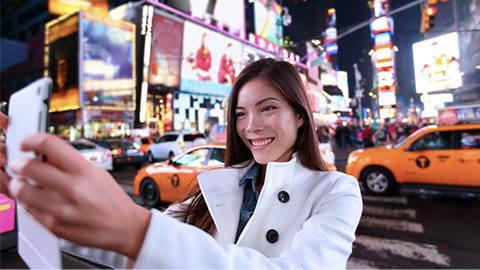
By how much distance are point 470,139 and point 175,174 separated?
21.5 ft

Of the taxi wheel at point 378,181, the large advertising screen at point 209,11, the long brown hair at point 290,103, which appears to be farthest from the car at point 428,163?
the large advertising screen at point 209,11

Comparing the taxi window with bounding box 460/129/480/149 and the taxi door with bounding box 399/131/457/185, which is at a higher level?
the taxi window with bounding box 460/129/480/149

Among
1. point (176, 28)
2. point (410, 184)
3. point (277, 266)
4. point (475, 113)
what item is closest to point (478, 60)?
point (475, 113)

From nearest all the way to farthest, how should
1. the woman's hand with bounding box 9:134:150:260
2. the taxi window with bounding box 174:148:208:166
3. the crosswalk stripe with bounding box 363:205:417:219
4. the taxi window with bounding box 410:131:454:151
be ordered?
1. the woman's hand with bounding box 9:134:150:260
2. the crosswalk stripe with bounding box 363:205:417:219
3. the taxi window with bounding box 174:148:208:166
4. the taxi window with bounding box 410:131:454:151

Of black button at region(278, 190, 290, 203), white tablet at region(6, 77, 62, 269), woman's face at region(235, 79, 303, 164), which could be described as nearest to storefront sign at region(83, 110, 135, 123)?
woman's face at region(235, 79, 303, 164)

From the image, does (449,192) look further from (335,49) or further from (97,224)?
(97,224)

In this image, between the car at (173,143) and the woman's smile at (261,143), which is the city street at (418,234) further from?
the car at (173,143)

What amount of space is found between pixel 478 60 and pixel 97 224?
31.5 metres

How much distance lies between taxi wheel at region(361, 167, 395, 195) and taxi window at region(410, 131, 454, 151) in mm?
905

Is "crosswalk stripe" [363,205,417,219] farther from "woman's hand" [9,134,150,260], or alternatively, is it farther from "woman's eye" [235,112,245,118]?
"woman's hand" [9,134,150,260]

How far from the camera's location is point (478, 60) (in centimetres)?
2364

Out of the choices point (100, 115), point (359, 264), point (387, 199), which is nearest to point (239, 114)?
point (359, 264)

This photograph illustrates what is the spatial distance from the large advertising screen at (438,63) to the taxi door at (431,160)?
1429 centimetres

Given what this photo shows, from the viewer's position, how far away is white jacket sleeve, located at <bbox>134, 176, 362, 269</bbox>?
524 mm
